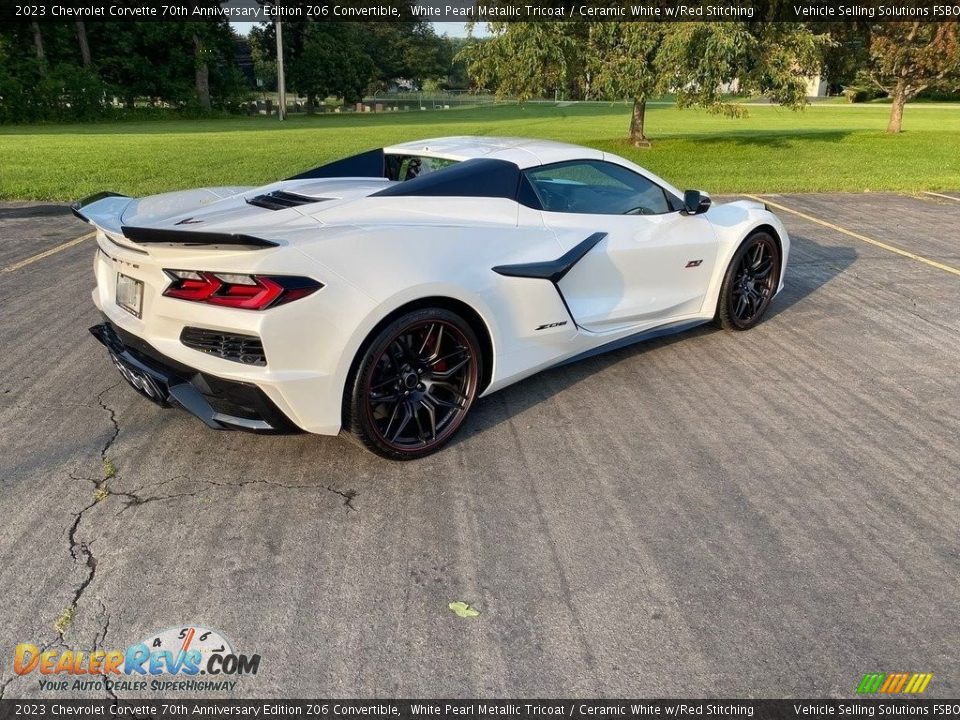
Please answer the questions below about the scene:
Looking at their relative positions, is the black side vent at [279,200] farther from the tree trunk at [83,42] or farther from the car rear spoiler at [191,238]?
the tree trunk at [83,42]

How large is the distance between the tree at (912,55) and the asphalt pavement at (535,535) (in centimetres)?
2489

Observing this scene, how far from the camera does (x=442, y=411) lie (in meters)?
3.89

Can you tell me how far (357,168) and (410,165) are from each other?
1.29 ft

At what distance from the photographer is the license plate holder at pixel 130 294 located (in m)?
3.45

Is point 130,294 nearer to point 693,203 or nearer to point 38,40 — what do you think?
point 693,203

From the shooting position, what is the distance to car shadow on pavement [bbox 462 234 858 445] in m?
4.39

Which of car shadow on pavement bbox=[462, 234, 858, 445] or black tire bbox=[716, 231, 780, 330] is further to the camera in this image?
black tire bbox=[716, 231, 780, 330]

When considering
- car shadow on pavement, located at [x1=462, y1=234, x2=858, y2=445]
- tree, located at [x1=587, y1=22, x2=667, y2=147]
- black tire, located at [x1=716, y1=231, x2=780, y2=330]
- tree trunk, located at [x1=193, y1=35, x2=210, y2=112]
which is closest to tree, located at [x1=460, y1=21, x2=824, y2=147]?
tree, located at [x1=587, y1=22, x2=667, y2=147]

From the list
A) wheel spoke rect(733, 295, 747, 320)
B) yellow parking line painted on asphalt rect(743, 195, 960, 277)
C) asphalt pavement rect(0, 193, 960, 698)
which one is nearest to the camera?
asphalt pavement rect(0, 193, 960, 698)

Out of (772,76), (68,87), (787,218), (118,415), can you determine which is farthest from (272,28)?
(118,415)

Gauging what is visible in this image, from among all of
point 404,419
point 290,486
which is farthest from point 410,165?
point 290,486

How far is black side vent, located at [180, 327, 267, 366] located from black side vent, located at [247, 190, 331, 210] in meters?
0.90

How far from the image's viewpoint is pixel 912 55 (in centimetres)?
2573

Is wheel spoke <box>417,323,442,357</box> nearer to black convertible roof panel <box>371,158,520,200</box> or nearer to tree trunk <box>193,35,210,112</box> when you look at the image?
black convertible roof panel <box>371,158,520,200</box>
